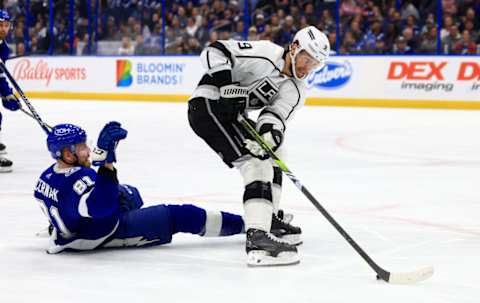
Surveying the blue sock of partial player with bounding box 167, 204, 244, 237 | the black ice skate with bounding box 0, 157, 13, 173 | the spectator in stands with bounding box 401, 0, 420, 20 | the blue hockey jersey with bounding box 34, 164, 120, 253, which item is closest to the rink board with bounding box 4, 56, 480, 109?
Answer: the spectator in stands with bounding box 401, 0, 420, 20

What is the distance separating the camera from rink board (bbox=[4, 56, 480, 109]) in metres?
Result: 12.9

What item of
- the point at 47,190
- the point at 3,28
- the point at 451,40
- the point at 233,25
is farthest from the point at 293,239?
the point at 233,25

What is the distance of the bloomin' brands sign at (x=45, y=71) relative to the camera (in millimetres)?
16266

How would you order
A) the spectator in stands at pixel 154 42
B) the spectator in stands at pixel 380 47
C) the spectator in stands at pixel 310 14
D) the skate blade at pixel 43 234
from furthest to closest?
the spectator in stands at pixel 154 42
the spectator in stands at pixel 310 14
the spectator in stands at pixel 380 47
the skate blade at pixel 43 234

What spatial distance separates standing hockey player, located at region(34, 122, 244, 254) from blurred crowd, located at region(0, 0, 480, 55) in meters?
9.61

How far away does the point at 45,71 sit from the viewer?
54.2 feet

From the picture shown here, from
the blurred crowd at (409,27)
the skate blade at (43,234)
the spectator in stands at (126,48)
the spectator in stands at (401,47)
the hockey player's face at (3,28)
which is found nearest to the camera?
the skate blade at (43,234)

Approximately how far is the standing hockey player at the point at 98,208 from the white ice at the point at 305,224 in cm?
8

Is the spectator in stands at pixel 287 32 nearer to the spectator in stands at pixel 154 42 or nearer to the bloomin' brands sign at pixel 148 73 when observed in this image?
the bloomin' brands sign at pixel 148 73

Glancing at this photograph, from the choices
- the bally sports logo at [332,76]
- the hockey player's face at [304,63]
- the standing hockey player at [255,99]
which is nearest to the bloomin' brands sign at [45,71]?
the bally sports logo at [332,76]

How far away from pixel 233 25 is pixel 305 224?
10.6 metres

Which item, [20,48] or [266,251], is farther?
[20,48]

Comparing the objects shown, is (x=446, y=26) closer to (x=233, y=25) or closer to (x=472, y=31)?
(x=472, y=31)

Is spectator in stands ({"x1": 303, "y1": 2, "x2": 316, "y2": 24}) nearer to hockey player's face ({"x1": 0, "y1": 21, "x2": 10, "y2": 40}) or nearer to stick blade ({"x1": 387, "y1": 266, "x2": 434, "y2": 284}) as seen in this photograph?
hockey player's face ({"x1": 0, "y1": 21, "x2": 10, "y2": 40})
